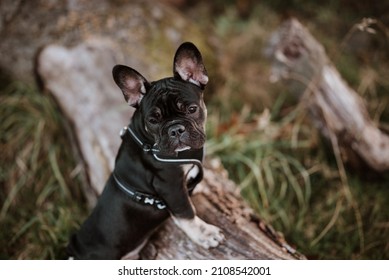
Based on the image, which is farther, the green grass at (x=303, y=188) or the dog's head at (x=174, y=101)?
the green grass at (x=303, y=188)

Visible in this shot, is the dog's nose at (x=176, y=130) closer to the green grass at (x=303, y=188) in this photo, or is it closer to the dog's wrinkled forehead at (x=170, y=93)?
the dog's wrinkled forehead at (x=170, y=93)

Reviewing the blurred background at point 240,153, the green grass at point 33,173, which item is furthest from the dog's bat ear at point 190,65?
the green grass at point 33,173

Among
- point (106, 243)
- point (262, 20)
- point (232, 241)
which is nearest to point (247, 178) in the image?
point (232, 241)

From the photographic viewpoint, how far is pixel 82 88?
8.16 ft

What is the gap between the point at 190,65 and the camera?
1.58 m

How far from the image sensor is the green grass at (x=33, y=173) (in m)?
2.34

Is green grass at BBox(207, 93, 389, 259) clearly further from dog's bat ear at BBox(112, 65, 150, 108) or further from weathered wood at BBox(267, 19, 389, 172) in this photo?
dog's bat ear at BBox(112, 65, 150, 108)

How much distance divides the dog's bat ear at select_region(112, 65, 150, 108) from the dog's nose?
7.5 inches

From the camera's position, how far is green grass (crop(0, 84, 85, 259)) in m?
2.34

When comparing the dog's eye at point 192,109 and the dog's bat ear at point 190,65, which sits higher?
the dog's bat ear at point 190,65

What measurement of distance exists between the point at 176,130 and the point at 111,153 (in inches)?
31.6

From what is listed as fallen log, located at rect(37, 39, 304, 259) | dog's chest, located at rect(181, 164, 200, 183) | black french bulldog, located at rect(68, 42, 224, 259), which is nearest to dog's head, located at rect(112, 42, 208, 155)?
black french bulldog, located at rect(68, 42, 224, 259)

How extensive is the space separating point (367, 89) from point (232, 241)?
66.6 inches

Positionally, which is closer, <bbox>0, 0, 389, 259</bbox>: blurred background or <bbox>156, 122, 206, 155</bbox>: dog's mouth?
<bbox>156, 122, 206, 155</bbox>: dog's mouth
